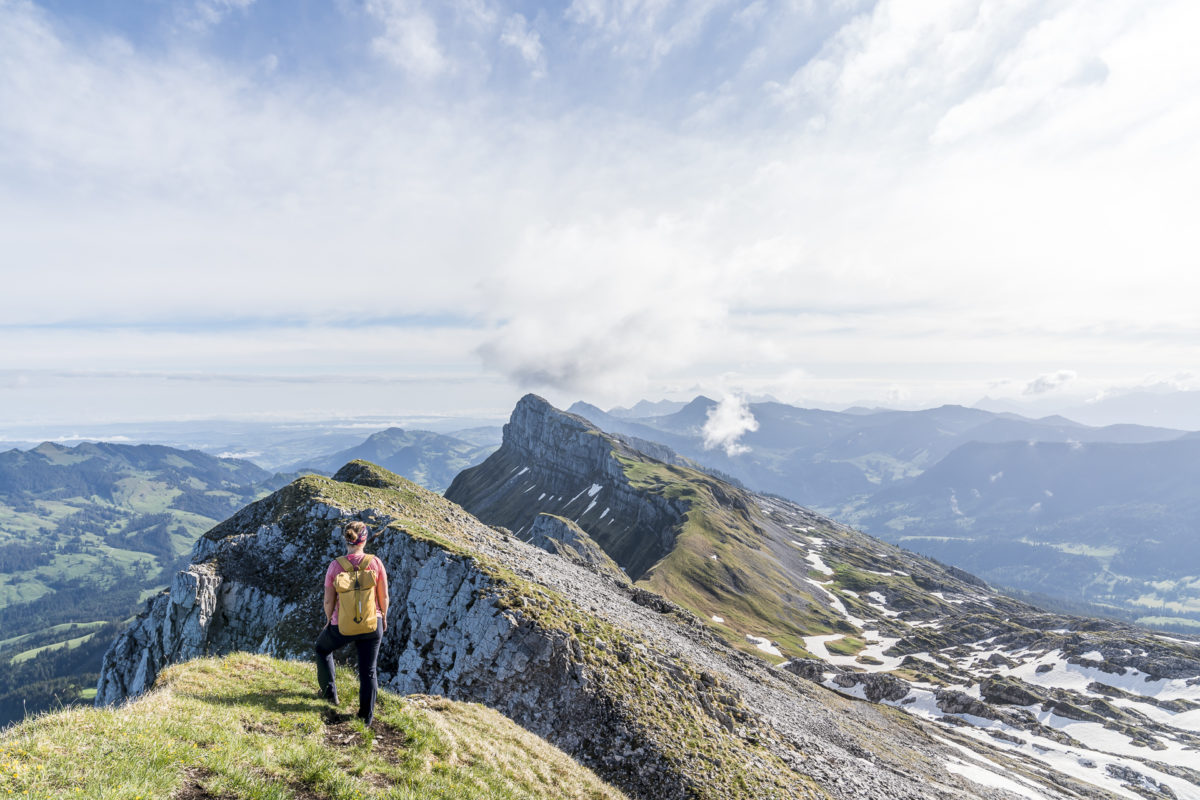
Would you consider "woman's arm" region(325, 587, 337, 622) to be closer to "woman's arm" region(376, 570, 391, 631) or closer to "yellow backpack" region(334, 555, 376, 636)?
"yellow backpack" region(334, 555, 376, 636)

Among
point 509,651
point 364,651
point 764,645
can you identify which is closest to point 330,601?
point 364,651

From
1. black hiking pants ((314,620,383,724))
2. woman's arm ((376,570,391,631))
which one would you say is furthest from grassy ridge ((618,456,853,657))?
woman's arm ((376,570,391,631))

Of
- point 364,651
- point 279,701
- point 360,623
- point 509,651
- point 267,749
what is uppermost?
point 360,623

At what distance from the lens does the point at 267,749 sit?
39.0 feet

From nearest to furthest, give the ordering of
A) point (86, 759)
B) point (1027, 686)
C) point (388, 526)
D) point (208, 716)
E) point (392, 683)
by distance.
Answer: point (86, 759) → point (208, 716) → point (392, 683) → point (388, 526) → point (1027, 686)

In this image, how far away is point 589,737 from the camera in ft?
86.7

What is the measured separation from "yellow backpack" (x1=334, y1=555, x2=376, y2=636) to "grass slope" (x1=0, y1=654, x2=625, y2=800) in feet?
8.62

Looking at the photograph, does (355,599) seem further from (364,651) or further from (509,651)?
(509,651)

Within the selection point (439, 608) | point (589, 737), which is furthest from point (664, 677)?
point (439, 608)

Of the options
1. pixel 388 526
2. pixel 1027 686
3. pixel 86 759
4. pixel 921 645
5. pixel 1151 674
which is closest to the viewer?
pixel 86 759

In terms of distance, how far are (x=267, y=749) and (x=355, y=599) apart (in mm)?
3661

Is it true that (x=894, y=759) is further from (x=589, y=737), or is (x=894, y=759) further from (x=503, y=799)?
(x=503, y=799)

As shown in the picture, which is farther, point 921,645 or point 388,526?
point 921,645

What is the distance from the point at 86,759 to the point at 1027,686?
15205 centimetres
